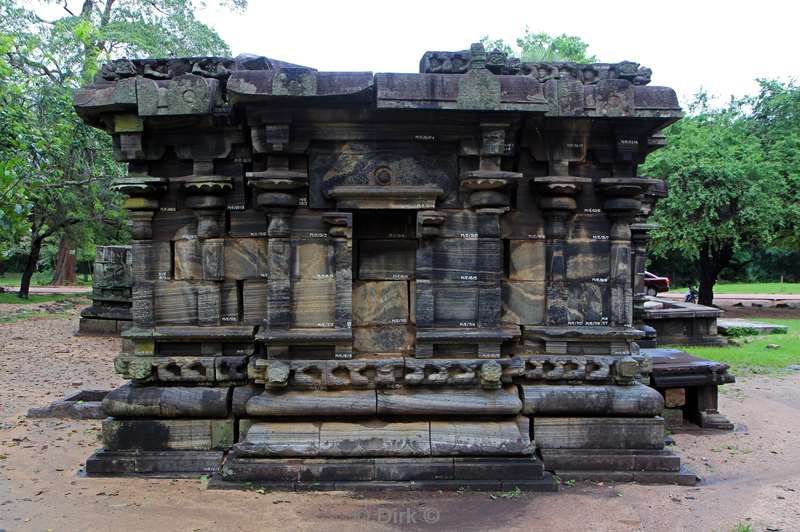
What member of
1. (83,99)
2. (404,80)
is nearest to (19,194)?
(83,99)

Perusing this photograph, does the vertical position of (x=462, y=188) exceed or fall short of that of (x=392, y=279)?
it exceeds it

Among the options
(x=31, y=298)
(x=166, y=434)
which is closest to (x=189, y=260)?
(x=166, y=434)

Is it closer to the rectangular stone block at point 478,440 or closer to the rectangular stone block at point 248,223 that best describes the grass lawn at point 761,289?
the rectangular stone block at point 478,440

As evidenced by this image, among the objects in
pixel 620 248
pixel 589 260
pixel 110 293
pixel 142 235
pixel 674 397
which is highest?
pixel 142 235

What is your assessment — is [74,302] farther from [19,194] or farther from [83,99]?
[83,99]

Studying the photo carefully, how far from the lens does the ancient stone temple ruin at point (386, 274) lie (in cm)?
523

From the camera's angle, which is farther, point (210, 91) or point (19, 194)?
point (19, 194)

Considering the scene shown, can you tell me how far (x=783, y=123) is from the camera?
22281 millimetres

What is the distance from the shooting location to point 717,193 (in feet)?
65.0

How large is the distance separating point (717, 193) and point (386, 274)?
700 inches

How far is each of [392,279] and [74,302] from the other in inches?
858

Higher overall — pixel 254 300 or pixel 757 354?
pixel 254 300

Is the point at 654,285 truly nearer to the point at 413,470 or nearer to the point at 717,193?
the point at 717,193

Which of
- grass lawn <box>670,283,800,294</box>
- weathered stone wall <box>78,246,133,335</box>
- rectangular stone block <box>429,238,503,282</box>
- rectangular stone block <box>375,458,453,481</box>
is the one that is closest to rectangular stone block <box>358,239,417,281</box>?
rectangular stone block <box>429,238,503,282</box>
